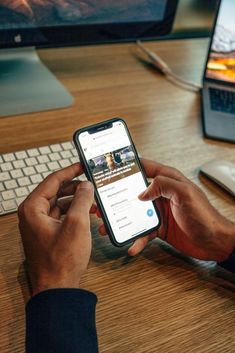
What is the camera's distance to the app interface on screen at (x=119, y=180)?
0.57 metres

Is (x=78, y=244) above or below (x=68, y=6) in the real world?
below

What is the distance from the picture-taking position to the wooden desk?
485 millimetres

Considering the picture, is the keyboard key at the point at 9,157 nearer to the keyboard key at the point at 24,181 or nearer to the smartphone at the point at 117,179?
the keyboard key at the point at 24,181

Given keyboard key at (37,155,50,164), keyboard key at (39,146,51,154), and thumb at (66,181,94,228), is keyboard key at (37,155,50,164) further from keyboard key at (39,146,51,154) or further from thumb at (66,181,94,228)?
thumb at (66,181,94,228)

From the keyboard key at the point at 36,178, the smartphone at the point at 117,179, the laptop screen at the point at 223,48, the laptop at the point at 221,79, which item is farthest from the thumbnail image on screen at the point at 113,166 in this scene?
the laptop screen at the point at 223,48

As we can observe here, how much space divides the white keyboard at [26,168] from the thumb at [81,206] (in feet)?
0.39

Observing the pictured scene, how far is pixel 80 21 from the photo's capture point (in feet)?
2.72

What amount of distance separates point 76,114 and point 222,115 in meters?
0.29

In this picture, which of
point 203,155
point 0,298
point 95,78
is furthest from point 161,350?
point 95,78

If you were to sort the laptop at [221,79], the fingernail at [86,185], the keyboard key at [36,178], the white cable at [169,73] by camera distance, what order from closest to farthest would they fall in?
the fingernail at [86,185]
the keyboard key at [36,178]
the laptop at [221,79]
the white cable at [169,73]

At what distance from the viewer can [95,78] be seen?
38.3 inches

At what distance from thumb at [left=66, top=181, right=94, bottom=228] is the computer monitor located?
0.34m

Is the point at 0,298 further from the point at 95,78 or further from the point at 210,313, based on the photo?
the point at 95,78

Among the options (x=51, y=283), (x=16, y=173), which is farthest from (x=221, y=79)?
(x=51, y=283)
